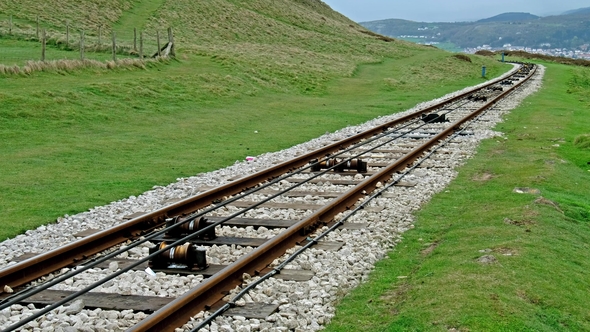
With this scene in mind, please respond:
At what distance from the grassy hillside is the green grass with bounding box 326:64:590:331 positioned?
17.7 feet

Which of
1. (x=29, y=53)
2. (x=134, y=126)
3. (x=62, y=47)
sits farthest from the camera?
(x=62, y=47)

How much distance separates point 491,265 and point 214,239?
3.42m

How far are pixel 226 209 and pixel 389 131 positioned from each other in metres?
10.9

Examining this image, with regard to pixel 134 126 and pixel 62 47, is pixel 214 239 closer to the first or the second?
pixel 134 126

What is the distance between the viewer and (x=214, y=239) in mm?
9117

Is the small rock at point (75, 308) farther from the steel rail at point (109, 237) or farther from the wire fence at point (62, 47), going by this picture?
the wire fence at point (62, 47)

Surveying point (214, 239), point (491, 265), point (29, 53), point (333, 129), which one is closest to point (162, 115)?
point (333, 129)

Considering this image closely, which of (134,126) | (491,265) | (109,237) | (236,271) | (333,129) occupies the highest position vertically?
(491,265)

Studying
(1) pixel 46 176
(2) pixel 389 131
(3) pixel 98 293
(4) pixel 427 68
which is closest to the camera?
(3) pixel 98 293

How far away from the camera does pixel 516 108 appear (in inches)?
1128

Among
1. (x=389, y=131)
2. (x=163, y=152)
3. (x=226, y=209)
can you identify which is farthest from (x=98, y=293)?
(x=389, y=131)

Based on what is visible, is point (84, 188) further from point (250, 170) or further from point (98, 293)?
point (98, 293)

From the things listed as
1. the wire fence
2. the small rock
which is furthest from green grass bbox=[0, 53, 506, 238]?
the small rock

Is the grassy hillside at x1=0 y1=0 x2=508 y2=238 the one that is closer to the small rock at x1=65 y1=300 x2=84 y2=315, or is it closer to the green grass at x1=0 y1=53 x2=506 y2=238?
the green grass at x1=0 y1=53 x2=506 y2=238
